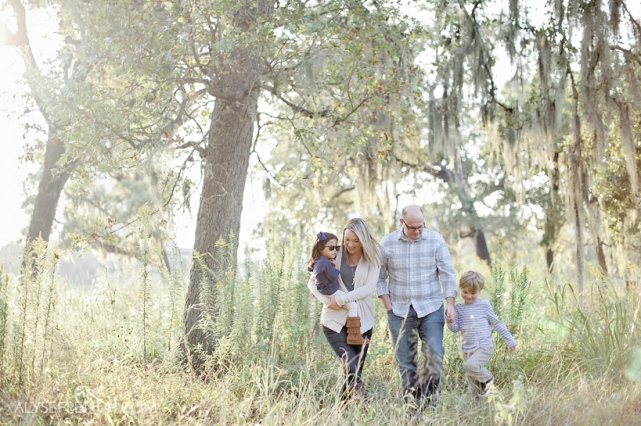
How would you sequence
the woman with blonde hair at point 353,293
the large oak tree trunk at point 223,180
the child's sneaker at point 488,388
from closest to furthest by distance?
the child's sneaker at point 488,388, the woman with blonde hair at point 353,293, the large oak tree trunk at point 223,180

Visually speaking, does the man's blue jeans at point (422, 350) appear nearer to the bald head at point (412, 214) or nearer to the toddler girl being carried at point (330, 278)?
the toddler girl being carried at point (330, 278)

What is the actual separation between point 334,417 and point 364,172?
7.99 metres

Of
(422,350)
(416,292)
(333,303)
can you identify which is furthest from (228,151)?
(422,350)

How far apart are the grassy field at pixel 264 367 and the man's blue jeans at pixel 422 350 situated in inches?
6.9

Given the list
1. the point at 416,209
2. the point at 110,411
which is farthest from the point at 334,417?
the point at 416,209

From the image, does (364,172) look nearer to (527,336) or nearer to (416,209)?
(527,336)

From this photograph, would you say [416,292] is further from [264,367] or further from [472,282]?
[264,367]

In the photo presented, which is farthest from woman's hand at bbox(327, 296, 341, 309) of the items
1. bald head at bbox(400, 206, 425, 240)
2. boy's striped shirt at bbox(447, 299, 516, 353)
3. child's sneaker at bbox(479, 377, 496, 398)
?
child's sneaker at bbox(479, 377, 496, 398)

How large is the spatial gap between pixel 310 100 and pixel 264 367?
4417mm

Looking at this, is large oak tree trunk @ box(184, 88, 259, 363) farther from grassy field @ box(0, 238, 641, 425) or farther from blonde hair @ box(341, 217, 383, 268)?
blonde hair @ box(341, 217, 383, 268)

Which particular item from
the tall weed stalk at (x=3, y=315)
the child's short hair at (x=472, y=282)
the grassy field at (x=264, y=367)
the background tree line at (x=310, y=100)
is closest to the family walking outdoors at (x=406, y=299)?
the child's short hair at (x=472, y=282)

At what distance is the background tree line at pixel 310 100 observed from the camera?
5836 mm

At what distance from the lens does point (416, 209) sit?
4.54m

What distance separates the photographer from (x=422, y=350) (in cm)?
454
